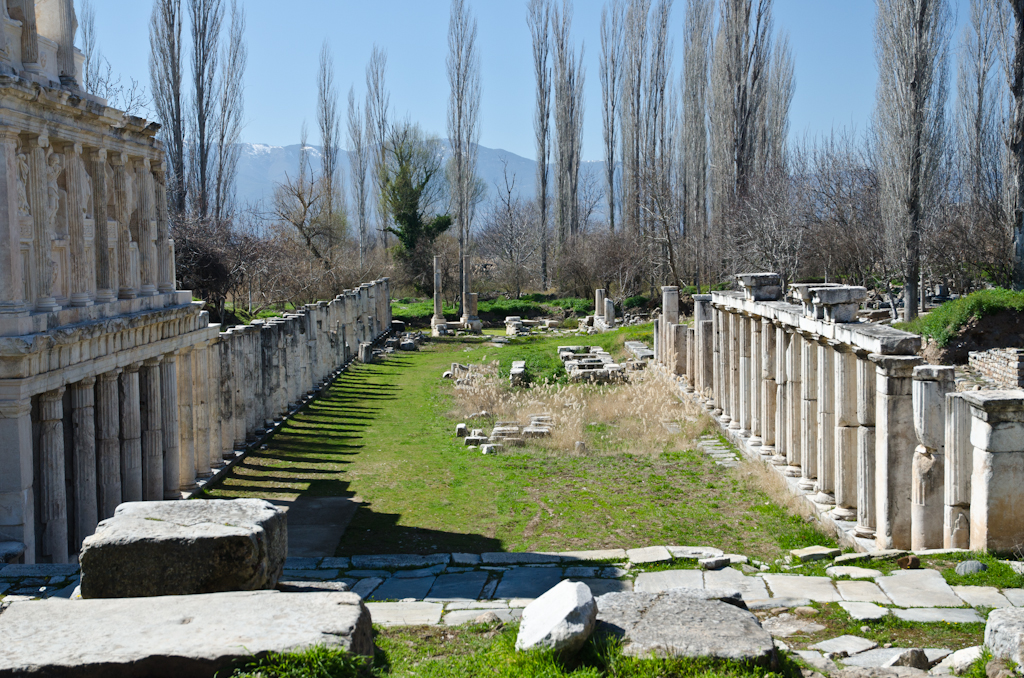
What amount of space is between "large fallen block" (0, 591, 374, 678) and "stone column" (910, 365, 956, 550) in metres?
5.83

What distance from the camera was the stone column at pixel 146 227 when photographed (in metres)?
12.4

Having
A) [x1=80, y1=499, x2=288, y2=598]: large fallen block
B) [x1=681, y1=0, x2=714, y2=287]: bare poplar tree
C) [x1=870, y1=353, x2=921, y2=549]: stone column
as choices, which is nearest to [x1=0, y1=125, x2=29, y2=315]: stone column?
[x1=80, y1=499, x2=288, y2=598]: large fallen block

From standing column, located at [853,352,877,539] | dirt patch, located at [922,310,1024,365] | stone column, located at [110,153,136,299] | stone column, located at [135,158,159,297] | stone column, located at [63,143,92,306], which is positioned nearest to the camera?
standing column, located at [853,352,877,539]

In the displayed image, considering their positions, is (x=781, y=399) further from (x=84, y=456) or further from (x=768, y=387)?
(x=84, y=456)

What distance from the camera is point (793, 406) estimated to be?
1327 centimetres

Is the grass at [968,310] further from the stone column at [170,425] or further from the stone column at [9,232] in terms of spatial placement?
the stone column at [9,232]

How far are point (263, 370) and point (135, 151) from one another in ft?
22.9

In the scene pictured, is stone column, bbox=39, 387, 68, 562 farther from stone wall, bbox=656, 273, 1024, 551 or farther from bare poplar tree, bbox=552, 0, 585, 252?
bare poplar tree, bbox=552, 0, 585, 252

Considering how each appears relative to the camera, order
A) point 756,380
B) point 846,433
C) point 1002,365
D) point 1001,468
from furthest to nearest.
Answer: point 1002,365, point 756,380, point 846,433, point 1001,468

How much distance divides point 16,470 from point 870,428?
8.65m

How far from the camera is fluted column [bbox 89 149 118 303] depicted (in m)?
11.2

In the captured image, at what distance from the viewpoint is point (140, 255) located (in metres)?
12.5

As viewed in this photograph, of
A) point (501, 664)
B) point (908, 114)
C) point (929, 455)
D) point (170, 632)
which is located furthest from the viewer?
point (908, 114)

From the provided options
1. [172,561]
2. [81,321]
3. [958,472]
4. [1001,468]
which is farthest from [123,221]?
[1001,468]
